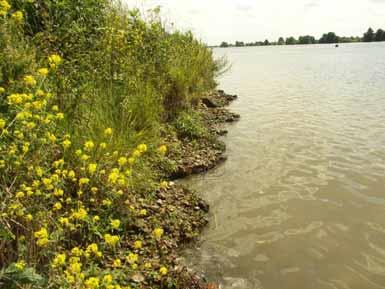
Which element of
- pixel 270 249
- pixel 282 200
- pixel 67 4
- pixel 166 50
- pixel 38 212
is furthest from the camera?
pixel 166 50

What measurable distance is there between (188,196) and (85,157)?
205cm

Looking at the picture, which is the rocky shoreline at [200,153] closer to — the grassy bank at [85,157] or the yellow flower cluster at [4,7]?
the grassy bank at [85,157]

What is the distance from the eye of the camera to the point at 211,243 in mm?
3666

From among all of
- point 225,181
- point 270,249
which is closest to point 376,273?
point 270,249

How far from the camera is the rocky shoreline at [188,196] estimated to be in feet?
10.00

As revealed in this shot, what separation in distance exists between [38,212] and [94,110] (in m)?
1.75

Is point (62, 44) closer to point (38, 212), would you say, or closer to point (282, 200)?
point (38, 212)

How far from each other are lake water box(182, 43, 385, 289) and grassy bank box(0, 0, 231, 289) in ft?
1.53

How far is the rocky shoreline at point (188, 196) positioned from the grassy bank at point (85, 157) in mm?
20

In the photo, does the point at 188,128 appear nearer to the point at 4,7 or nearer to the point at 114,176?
the point at 4,7

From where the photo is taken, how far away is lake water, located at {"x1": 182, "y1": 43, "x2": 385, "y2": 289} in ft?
10.7

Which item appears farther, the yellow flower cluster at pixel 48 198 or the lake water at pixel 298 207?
the lake water at pixel 298 207

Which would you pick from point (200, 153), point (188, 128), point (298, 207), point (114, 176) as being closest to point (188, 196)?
point (298, 207)

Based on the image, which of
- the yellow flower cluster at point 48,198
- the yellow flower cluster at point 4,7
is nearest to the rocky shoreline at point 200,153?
the yellow flower cluster at point 48,198
